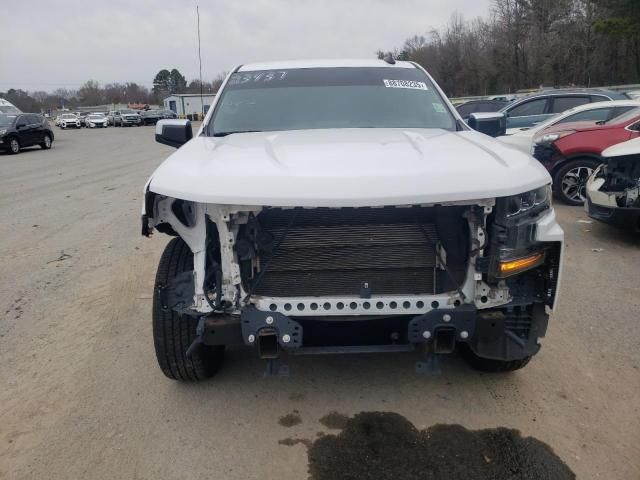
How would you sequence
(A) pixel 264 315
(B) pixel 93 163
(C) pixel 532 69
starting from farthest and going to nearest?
1. (C) pixel 532 69
2. (B) pixel 93 163
3. (A) pixel 264 315

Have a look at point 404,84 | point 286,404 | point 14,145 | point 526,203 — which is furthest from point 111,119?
point 526,203

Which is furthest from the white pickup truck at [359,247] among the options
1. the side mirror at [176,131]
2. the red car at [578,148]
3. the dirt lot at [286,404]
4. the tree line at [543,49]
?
the tree line at [543,49]

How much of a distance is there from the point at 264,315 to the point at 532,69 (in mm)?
53983

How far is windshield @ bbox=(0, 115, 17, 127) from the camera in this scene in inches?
776

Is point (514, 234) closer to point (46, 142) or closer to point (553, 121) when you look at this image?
point (553, 121)

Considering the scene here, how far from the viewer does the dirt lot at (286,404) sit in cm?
265

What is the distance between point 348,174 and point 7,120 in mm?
21359

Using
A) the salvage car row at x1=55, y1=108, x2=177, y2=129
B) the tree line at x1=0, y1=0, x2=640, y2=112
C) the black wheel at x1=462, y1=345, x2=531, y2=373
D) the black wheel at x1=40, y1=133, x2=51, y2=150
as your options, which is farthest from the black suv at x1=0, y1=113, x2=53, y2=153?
the salvage car row at x1=55, y1=108, x2=177, y2=129

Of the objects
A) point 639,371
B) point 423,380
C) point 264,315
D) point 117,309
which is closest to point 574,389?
point 639,371

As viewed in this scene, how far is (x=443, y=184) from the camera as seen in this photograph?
240cm

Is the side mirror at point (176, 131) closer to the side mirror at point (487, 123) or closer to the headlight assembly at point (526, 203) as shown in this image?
the side mirror at point (487, 123)

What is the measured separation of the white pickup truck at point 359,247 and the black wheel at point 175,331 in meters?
0.01

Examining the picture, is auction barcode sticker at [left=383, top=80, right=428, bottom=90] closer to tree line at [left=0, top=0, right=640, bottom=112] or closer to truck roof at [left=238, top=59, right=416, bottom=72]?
truck roof at [left=238, top=59, right=416, bottom=72]

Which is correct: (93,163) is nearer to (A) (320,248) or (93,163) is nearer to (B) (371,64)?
(B) (371,64)
